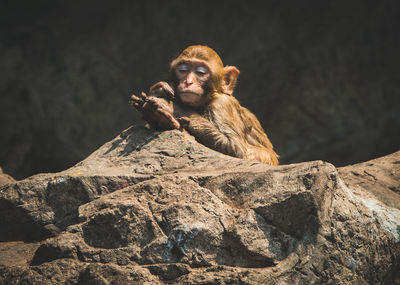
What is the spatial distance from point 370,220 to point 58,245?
2.28 meters

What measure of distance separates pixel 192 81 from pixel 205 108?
32cm

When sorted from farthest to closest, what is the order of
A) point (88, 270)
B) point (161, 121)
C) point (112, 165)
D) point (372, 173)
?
point (372, 173) < point (161, 121) < point (112, 165) < point (88, 270)

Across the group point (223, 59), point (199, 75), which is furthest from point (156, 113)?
point (223, 59)

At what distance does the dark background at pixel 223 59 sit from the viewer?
10352mm

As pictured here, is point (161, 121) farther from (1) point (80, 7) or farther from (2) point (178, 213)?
(1) point (80, 7)

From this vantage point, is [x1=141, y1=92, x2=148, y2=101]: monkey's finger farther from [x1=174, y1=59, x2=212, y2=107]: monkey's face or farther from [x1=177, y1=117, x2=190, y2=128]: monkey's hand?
[x1=174, y1=59, x2=212, y2=107]: monkey's face

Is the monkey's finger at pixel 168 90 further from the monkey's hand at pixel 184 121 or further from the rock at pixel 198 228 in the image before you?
the rock at pixel 198 228

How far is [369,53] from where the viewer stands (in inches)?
408

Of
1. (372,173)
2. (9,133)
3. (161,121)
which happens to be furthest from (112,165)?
(9,133)

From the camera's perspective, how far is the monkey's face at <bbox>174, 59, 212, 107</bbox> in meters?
5.95

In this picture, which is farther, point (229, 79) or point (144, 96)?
point (229, 79)

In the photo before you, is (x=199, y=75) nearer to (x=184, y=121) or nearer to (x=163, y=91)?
(x=163, y=91)

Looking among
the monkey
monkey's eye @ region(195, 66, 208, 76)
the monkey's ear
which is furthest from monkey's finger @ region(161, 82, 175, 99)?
the monkey's ear

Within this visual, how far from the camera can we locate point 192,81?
239 inches
